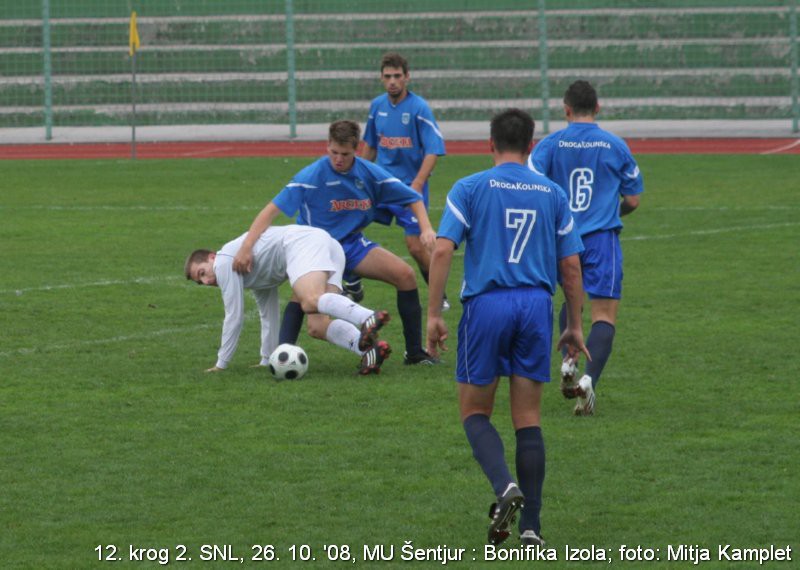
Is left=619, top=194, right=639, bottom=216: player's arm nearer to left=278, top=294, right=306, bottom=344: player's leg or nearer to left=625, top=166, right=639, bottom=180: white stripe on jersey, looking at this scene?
left=625, top=166, right=639, bottom=180: white stripe on jersey

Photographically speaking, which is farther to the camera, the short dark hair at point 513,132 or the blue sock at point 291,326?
the blue sock at point 291,326

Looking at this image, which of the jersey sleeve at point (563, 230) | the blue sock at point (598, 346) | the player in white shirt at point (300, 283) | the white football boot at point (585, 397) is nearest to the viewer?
the jersey sleeve at point (563, 230)

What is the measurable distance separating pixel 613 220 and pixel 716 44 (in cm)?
2057

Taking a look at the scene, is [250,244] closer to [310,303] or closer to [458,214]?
[310,303]

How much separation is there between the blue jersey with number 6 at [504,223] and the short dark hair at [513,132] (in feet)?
0.26

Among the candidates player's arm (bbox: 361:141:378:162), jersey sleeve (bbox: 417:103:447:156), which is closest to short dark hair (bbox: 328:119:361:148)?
jersey sleeve (bbox: 417:103:447:156)

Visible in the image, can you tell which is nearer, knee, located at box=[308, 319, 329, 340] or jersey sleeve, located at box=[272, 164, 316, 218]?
jersey sleeve, located at box=[272, 164, 316, 218]

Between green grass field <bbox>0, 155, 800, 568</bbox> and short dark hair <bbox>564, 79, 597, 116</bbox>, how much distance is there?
1649mm

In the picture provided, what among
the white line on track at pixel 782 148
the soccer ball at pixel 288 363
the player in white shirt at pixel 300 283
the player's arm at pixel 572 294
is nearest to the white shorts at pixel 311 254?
the player in white shirt at pixel 300 283

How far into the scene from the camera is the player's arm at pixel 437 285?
230 inches

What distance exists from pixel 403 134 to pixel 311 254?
311 cm

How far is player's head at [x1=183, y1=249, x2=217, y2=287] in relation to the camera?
9.22 m

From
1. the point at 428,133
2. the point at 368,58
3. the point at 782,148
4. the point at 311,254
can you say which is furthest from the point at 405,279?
the point at 368,58

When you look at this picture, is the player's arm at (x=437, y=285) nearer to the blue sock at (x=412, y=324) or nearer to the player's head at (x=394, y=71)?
the blue sock at (x=412, y=324)
